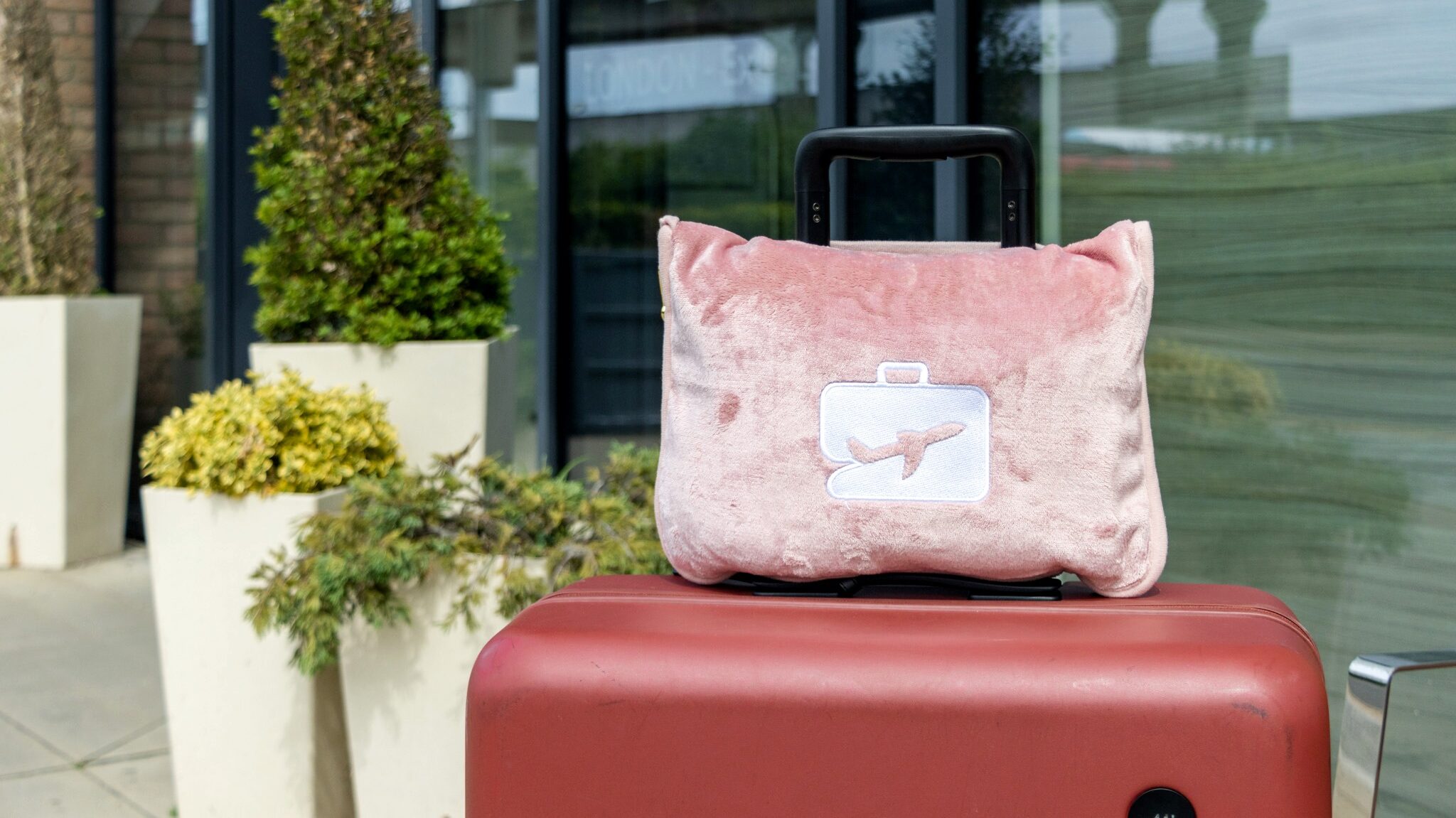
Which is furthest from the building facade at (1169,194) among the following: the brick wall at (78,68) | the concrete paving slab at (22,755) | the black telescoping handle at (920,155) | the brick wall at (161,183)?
the brick wall at (78,68)

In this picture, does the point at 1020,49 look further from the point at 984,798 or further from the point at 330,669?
the point at 984,798

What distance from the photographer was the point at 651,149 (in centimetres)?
370

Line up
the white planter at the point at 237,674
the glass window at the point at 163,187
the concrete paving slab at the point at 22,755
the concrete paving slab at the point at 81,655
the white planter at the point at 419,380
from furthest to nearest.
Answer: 1. the glass window at the point at 163,187
2. the concrete paving slab at the point at 81,655
3. the concrete paving slab at the point at 22,755
4. the white planter at the point at 419,380
5. the white planter at the point at 237,674

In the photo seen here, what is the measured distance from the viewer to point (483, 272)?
2.86 metres

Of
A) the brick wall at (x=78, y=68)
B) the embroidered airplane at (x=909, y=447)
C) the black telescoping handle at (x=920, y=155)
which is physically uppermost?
the brick wall at (x=78, y=68)

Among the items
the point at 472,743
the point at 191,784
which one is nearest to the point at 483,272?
the point at 191,784

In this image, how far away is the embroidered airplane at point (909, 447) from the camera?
109cm

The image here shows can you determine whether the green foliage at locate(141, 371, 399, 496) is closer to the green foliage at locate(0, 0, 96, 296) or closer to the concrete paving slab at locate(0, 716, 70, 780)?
the concrete paving slab at locate(0, 716, 70, 780)

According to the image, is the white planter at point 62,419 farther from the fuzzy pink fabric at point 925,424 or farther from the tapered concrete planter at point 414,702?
the fuzzy pink fabric at point 925,424

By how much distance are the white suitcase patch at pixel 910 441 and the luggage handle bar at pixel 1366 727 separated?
12.9 inches

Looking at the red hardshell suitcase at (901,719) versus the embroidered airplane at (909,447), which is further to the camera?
the embroidered airplane at (909,447)

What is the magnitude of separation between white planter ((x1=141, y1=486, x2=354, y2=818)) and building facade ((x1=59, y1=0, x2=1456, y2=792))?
1542mm

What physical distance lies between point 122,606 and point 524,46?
2.45 meters

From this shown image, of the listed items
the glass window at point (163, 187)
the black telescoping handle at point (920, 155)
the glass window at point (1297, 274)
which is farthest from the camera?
the glass window at point (163, 187)
